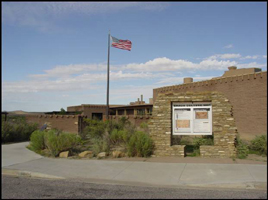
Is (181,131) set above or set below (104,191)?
above

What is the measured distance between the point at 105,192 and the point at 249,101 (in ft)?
49.1

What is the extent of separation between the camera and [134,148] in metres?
12.8

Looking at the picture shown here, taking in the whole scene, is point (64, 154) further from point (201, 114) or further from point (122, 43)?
point (122, 43)

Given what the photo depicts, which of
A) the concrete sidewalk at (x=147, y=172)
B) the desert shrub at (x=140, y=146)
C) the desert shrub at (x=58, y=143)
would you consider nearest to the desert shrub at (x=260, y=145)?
the concrete sidewalk at (x=147, y=172)

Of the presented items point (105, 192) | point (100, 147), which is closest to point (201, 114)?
point (100, 147)

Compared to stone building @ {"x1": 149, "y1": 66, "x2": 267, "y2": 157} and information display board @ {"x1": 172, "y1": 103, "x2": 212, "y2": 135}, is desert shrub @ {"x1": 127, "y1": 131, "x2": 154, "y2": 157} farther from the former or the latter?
information display board @ {"x1": 172, "y1": 103, "x2": 212, "y2": 135}

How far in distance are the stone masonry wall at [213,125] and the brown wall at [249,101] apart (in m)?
7.19

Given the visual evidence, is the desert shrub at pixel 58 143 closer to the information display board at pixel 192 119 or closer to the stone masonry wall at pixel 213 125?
the stone masonry wall at pixel 213 125

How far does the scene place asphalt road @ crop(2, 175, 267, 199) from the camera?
23.1 feet

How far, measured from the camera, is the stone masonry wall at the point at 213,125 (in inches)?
478

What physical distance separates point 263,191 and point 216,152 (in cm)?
468

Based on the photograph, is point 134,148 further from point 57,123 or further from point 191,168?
point 57,123

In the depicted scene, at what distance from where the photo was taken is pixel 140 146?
12570 mm

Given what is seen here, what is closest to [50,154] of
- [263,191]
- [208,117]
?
[208,117]
